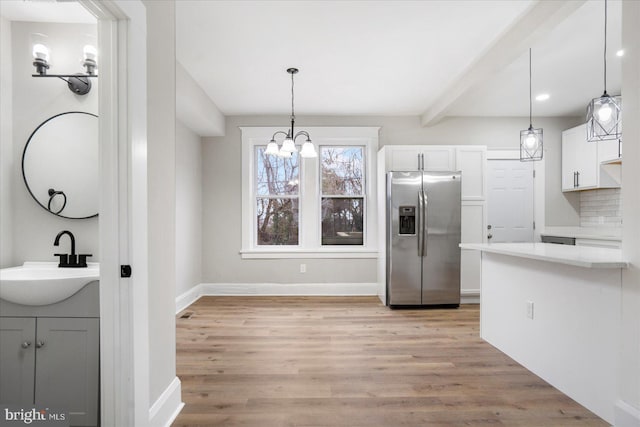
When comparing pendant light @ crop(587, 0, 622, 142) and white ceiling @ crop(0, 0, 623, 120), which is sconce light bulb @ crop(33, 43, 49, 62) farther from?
pendant light @ crop(587, 0, 622, 142)

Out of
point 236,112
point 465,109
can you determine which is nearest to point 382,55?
point 465,109

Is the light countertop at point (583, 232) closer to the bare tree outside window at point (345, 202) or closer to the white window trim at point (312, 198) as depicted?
the white window trim at point (312, 198)

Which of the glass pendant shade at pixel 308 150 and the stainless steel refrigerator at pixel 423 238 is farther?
the stainless steel refrigerator at pixel 423 238

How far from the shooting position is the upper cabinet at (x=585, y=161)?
4.04 meters

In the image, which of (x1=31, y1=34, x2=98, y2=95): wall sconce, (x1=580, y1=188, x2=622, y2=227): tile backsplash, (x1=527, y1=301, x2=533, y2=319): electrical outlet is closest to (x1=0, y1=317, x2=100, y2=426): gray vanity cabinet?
(x1=31, y1=34, x2=98, y2=95): wall sconce

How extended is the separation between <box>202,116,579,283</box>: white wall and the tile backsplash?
0.33ft

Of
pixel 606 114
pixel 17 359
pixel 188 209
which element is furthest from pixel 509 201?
pixel 17 359

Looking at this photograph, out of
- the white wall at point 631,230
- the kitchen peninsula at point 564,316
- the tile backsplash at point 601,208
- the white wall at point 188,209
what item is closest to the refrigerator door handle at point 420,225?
the kitchen peninsula at point 564,316

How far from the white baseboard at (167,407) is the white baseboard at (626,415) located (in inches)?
95.8

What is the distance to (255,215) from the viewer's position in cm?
477

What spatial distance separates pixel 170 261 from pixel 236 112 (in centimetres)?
319

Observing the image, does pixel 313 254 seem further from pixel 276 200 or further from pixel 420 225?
pixel 420 225

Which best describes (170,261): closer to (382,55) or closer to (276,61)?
(276,61)

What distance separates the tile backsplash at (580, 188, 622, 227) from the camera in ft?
13.7
